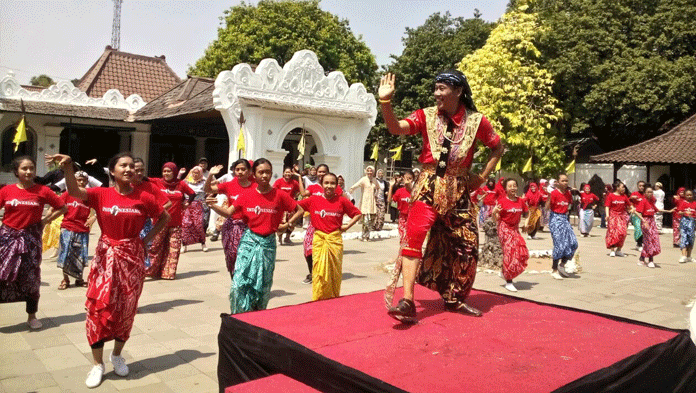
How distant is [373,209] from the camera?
1498cm

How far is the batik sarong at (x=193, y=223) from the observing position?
36.9 ft

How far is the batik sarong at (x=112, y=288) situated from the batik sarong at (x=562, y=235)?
292 inches

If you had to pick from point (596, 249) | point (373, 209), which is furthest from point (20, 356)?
point (596, 249)

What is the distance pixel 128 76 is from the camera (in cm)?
2662

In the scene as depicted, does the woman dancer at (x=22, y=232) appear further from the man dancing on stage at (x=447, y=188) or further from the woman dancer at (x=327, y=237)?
the man dancing on stage at (x=447, y=188)

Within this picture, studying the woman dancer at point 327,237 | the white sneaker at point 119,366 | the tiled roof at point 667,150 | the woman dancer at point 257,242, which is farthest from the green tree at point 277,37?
the white sneaker at point 119,366

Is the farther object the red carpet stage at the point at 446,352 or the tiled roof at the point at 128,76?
the tiled roof at the point at 128,76

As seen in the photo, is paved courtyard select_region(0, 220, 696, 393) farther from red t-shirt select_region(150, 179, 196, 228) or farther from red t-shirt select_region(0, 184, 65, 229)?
red t-shirt select_region(0, 184, 65, 229)

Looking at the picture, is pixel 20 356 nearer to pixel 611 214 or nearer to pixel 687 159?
pixel 611 214

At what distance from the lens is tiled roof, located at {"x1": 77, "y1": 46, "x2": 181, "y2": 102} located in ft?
82.6

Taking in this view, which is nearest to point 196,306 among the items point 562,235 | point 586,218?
point 562,235

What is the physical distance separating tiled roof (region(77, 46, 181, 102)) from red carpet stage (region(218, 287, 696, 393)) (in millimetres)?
23392

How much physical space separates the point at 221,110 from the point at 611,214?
385 inches

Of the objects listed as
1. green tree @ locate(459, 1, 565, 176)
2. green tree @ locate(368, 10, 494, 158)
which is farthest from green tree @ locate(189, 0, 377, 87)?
green tree @ locate(459, 1, 565, 176)
